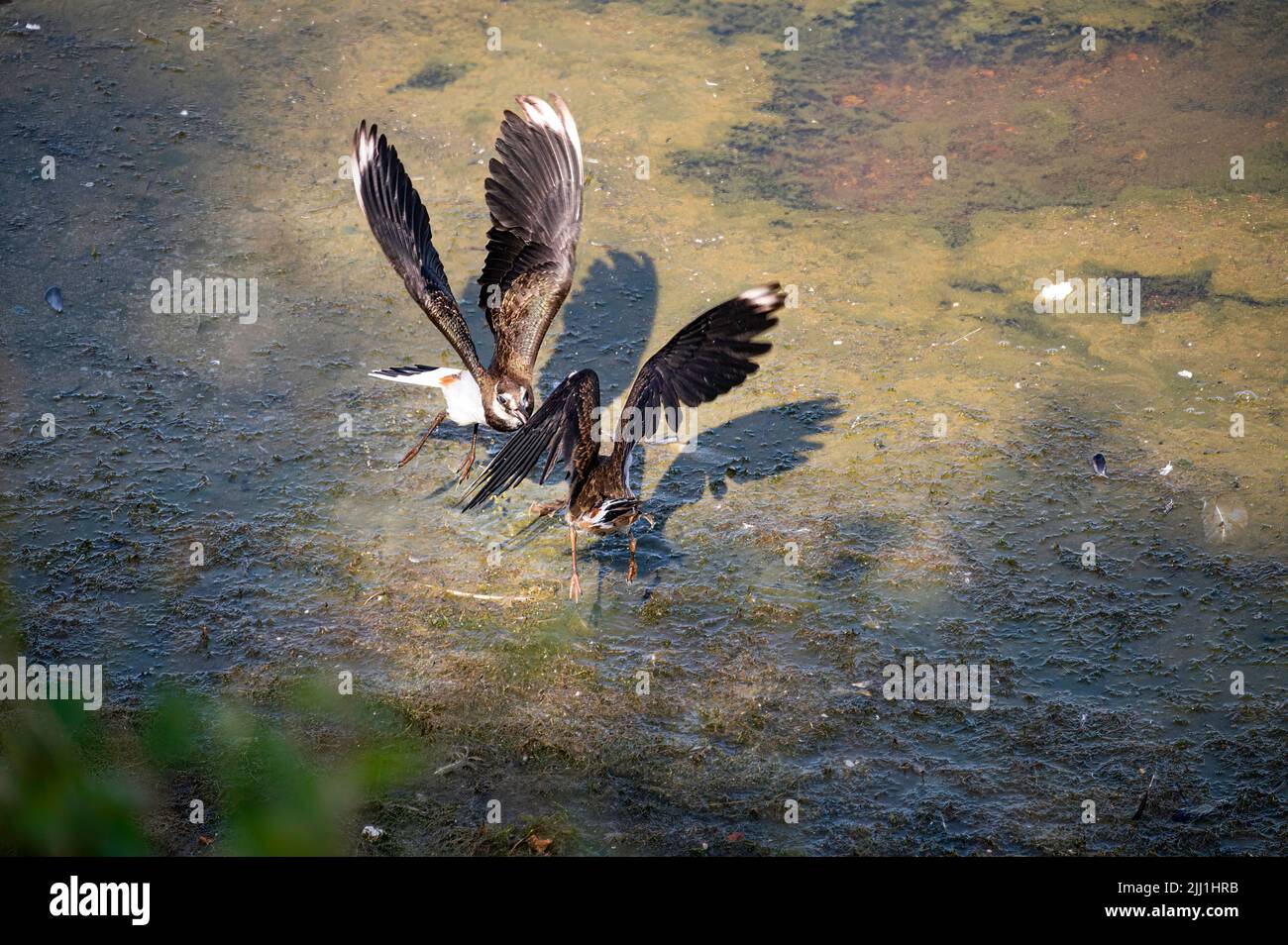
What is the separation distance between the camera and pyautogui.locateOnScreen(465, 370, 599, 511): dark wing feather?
484 cm

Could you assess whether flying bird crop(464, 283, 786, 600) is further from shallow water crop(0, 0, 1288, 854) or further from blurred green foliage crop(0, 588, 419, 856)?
blurred green foliage crop(0, 588, 419, 856)

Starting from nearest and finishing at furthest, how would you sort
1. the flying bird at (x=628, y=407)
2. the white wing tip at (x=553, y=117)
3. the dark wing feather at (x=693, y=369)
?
the flying bird at (x=628, y=407), the dark wing feather at (x=693, y=369), the white wing tip at (x=553, y=117)

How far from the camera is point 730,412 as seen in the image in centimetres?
631

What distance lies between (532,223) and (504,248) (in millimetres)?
195

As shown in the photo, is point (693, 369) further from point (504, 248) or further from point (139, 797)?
point (139, 797)

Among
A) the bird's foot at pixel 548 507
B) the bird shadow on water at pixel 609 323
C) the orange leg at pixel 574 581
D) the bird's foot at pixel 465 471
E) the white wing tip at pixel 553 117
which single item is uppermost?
the white wing tip at pixel 553 117

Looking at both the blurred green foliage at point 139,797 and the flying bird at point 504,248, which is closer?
the blurred green foliage at point 139,797

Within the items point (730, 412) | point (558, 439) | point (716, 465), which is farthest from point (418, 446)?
point (730, 412)

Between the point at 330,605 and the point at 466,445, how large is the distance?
1.31 metres

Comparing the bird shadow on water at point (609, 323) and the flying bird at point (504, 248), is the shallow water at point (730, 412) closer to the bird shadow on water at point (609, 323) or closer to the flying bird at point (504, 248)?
the bird shadow on water at point (609, 323)

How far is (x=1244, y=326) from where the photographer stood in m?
6.61

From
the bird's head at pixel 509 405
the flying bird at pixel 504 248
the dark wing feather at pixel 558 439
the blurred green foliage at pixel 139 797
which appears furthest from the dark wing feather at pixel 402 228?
the blurred green foliage at pixel 139 797

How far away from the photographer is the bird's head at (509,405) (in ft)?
18.9

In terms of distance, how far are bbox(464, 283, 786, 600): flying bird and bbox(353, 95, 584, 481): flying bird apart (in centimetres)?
69
